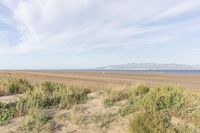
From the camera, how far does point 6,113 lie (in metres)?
9.33

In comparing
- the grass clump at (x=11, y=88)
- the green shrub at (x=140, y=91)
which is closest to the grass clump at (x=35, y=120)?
the green shrub at (x=140, y=91)

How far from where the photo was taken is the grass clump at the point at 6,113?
9.02 metres

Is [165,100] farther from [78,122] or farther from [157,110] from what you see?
[78,122]

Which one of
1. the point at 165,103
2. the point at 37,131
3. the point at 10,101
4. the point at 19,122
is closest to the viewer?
the point at 37,131

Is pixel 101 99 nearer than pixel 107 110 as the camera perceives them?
No

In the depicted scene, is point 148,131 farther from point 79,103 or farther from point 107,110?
point 79,103

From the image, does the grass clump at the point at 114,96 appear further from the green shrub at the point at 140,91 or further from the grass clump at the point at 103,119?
the grass clump at the point at 103,119

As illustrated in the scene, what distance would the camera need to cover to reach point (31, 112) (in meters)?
9.29

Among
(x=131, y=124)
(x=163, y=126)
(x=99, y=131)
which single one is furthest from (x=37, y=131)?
(x=163, y=126)

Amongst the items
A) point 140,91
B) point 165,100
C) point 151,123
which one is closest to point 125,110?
point 165,100

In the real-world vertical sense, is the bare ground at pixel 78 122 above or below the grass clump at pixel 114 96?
below

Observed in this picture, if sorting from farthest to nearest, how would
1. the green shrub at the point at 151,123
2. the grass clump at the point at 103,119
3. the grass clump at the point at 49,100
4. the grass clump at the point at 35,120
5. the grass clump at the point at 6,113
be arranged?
the grass clump at the point at 49,100 < the grass clump at the point at 6,113 < the grass clump at the point at 103,119 < the grass clump at the point at 35,120 < the green shrub at the point at 151,123

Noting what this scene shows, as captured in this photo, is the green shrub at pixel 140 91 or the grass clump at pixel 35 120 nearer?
the grass clump at pixel 35 120

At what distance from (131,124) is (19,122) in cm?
325
